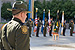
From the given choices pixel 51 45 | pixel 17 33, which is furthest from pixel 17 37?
pixel 51 45

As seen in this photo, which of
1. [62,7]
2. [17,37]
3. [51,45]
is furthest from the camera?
[62,7]

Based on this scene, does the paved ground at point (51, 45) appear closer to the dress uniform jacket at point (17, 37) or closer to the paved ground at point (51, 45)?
the paved ground at point (51, 45)

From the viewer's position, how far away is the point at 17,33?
241cm

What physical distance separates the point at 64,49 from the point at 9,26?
7.11 metres

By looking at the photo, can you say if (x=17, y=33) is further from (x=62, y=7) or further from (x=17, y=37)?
(x=62, y=7)

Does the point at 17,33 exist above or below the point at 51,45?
above

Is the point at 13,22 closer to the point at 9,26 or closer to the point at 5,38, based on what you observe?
the point at 9,26

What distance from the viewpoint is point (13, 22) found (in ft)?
8.55

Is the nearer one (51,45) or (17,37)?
(17,37)

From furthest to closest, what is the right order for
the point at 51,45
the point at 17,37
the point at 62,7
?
the point at 62,7
the point at 51,45
the point at 17,37

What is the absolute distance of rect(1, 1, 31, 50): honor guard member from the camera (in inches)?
95.5

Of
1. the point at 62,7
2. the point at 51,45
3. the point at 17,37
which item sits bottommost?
the point at 51,45

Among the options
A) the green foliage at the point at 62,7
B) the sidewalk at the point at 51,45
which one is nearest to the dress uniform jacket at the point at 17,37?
the sidewalk at the point at 51,45

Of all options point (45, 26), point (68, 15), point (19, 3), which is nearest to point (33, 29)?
point (45, 26)
